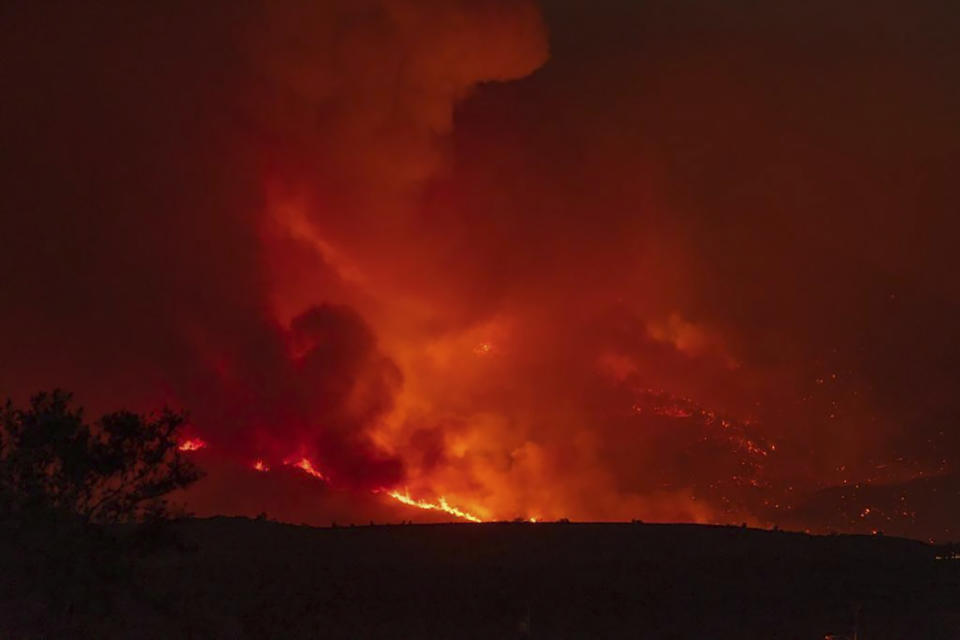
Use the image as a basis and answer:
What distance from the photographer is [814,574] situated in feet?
120

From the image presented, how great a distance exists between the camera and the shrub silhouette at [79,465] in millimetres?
29828

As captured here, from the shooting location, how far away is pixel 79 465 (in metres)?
30.2

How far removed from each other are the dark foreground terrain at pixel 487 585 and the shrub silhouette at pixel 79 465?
1.52m

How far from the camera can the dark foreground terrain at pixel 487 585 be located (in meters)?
28.3

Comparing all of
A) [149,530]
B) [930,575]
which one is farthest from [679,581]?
[149,530]

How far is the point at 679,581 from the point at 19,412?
19911mm

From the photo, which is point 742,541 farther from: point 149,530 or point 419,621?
point 149,530

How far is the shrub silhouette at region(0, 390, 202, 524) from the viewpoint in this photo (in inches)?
1174

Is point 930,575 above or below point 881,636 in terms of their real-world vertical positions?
above

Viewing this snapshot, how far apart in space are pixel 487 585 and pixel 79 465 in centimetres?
1242

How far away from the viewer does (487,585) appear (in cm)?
3459

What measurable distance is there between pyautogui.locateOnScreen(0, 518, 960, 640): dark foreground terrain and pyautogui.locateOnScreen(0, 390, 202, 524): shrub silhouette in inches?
60.0

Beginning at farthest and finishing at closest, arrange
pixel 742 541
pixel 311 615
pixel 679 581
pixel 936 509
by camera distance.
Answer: pixel 936 509 → pixel 742 541 → pixel 679 581 → pixel 311 615

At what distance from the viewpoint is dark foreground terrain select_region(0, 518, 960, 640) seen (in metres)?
28.3
